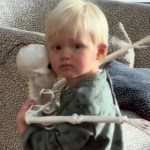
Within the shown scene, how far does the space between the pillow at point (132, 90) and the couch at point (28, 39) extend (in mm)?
25

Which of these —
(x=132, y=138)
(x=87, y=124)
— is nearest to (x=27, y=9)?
(x=132, y=138)

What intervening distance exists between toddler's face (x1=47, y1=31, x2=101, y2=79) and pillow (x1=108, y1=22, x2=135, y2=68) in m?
0.64

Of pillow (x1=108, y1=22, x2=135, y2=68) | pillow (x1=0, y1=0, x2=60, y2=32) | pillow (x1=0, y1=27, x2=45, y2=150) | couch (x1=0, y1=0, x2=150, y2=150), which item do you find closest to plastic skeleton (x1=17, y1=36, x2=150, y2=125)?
couch (x1=0, y1=0, x2=150, y2=150)

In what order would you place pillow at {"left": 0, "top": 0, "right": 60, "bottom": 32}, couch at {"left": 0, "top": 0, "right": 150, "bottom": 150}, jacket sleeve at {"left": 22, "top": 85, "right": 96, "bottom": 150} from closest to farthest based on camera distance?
1. jacket sleeve at {"left": 22, "top": 85, "right": 96, "bottom": 150}
2. couch at {"left": 0, "top": 0, "right": 150, "bottom": 150}
3. pillow at {"left": 0, "top": 0, "right": 60, "bottom": 32}

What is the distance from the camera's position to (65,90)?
104 cm

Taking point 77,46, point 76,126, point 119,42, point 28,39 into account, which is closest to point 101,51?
point 77,46

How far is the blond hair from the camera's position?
3.27 feet

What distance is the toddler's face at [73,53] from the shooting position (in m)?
1.00

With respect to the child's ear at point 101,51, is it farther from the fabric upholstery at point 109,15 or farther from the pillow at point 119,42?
the fabric upholstery at point 109,15

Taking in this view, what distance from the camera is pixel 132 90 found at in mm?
1580

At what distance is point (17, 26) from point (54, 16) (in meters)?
0.93

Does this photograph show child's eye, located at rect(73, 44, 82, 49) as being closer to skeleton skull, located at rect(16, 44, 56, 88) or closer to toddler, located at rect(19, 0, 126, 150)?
toddler, located at rect(19, 0, 126, 150)

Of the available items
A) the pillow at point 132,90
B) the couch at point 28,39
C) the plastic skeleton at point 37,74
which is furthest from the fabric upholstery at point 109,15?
the plastic skeleton at point 37,74

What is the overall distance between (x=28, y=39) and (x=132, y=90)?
41 centimetres
